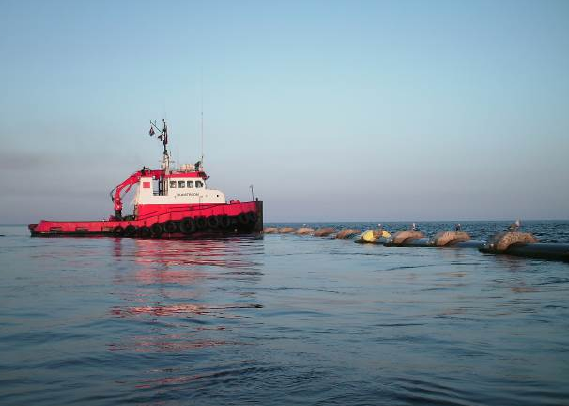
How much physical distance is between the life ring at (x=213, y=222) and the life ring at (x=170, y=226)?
7.91 feet

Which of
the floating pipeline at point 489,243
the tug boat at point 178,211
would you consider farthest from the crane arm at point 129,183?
the floating pipeline at point 489,243

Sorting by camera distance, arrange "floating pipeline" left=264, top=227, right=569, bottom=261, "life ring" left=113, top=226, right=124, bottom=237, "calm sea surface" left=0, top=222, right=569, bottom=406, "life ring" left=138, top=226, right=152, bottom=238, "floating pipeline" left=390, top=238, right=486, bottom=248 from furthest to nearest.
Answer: "life ring" left=113, top=226, right=124, bottom=237, "life ring" left=138, top=226, right=152, bottom=238, "floating pipeline" left=390, top=238, right=486, bottom=248, "floating pipeline" left=264, top=227, right=569, bottom=261, "calm sea surface" left=0, top=222, right=569, bottom=406

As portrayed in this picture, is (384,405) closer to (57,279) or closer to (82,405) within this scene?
(82,405)

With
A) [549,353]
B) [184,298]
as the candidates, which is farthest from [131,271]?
[549,353]

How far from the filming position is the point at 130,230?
41250 mm

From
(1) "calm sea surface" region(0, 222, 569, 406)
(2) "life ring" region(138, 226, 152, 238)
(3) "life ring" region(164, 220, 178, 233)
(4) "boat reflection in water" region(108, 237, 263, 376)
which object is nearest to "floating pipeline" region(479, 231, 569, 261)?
(1) "calm sea surface" region(0, 222, 569, 406)

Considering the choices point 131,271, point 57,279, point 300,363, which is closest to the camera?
point 300,363

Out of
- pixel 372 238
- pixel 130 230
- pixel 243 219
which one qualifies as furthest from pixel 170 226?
pixel 372 238

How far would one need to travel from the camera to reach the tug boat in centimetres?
3997

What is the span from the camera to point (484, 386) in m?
4.42

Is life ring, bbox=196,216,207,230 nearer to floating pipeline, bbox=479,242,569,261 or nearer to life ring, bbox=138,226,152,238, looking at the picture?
life ring, bbox=138,226,152,238

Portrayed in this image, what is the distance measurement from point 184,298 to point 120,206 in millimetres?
36870

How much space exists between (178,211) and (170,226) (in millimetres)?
1266

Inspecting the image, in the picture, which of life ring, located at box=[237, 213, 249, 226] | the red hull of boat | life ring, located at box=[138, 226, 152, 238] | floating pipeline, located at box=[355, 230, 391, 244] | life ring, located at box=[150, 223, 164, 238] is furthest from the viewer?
life ring, located at box=[237, 213, 249, 226]
